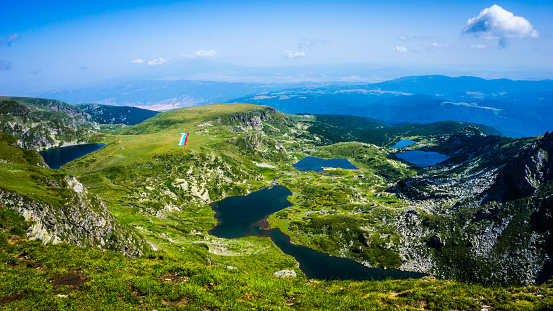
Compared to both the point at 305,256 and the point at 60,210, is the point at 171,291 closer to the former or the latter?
the point at 60,210

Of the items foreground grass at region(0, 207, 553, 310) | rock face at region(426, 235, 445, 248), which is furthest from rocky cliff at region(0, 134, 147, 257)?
rock face at region(426, 235, 445, 248)

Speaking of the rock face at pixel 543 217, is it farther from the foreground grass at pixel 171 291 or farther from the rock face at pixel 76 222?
the rock face at pixel 76 222

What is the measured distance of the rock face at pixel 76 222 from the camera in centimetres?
3947

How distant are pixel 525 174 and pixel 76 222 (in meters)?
206

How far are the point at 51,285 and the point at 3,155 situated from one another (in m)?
82.0

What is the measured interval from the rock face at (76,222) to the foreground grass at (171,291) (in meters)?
11.7

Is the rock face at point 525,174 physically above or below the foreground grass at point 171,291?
below

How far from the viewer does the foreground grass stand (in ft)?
66.3

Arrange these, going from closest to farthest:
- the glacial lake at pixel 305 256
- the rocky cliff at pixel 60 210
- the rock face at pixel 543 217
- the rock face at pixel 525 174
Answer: the rocky cliff at pixel 60 210 → the rock face at pixel 543 217 → the glacial lake at pixel 305 256 → the rock face at pixel 525 174

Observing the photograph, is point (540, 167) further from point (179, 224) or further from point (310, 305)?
point (179, 224)

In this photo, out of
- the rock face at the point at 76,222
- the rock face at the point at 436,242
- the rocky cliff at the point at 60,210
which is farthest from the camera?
the rock face at the point at 436,242

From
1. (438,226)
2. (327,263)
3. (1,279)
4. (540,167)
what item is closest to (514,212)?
(438,226)

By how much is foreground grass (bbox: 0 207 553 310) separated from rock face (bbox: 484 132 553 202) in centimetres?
15782

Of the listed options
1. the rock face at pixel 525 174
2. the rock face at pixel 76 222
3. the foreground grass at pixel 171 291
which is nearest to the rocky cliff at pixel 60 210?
the rock face at pixel 76 222
